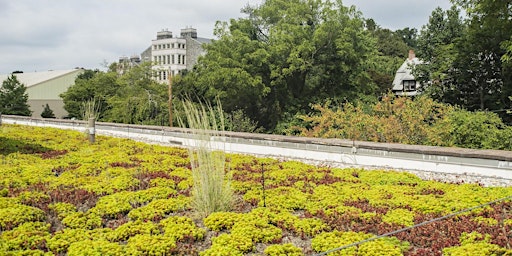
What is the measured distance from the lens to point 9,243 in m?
4.25

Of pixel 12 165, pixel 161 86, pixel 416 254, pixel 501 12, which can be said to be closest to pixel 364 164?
pixel 416 254

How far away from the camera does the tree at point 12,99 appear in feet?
103

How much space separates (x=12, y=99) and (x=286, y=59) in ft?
71.2

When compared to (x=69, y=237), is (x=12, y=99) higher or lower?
higher

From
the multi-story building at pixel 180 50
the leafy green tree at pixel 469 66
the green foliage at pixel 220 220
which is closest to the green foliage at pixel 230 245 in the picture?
the green foliage at pixel 220 220

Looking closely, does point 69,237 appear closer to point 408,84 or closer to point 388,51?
point 408,84

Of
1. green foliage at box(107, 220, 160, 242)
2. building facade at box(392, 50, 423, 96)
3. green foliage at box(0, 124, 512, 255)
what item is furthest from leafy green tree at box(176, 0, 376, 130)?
green foliage at box(107, 220, 160, 242)

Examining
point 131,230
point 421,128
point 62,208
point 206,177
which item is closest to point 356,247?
point 206,177

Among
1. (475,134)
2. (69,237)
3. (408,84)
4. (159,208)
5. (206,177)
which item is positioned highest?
(408,84)

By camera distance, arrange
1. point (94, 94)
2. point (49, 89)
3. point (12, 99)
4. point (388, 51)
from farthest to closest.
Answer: point (388, 51) < point (49, 89) < point (12, 99) < point (94, 94)

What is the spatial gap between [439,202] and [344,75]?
16.5 meters

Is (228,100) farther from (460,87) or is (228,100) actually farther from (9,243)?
(9,243)

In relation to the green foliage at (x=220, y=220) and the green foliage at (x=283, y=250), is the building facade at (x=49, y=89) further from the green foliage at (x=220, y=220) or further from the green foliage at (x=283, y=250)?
the green foliage at (x=283, y=250)

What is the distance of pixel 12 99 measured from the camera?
3167 centimetres
